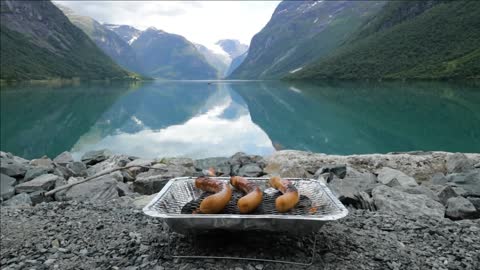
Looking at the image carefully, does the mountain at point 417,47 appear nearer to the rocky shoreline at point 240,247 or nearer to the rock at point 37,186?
the rocky shoreline at point 240,247

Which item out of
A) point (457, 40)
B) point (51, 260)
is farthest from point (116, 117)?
point (457, 40)

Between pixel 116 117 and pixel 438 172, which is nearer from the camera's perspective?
pixel 438 172

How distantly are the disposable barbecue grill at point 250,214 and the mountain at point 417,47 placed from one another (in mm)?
102203

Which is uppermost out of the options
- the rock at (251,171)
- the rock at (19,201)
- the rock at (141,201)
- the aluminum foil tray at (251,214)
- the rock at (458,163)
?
the aluminum foil tray at (251,214)

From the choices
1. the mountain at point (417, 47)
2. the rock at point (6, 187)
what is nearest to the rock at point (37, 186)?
the rock at point (6, 187)

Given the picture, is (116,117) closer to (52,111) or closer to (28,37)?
(52,111)

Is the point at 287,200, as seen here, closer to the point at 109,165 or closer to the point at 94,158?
the point at 109,165

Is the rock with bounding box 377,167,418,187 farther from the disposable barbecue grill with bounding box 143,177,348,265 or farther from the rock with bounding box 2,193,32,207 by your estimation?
the rock with bounding box 2,193,32,207

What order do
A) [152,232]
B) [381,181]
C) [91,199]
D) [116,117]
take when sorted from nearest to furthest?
[152,232] → [91,199] → [381,181] → [116,117]

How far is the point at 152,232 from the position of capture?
18.6 feet

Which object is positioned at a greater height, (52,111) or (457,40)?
(457,40)

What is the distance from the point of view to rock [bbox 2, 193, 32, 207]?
8.92 m

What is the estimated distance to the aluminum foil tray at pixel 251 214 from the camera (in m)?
4.36

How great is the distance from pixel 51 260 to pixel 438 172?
11.4 m
